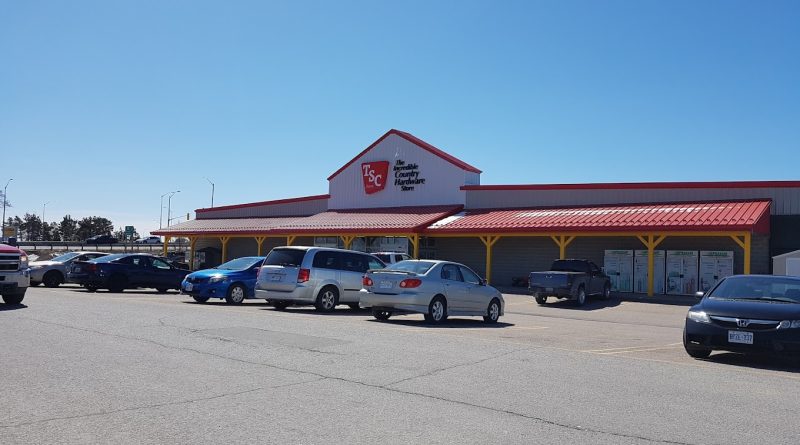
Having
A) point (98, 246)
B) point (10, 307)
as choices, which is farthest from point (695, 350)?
point (98, 246)

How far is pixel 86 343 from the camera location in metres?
10.5

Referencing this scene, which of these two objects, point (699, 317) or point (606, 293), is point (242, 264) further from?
point (699, 317)

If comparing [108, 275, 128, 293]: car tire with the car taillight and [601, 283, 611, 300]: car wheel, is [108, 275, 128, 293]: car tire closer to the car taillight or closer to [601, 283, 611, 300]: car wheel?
the car taillight

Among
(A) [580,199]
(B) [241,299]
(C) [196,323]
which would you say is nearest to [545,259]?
(A) [580,199]

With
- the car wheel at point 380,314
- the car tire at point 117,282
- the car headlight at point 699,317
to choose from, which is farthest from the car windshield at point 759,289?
the car tire at point 117,282

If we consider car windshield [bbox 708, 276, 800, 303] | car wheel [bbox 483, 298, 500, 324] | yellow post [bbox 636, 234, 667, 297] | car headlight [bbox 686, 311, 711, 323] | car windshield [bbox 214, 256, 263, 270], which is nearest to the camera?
car headlight [bbox 686, 311, 711, 323]

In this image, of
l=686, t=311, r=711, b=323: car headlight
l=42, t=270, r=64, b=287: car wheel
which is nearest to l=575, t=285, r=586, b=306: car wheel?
l=686, t=311, r=711, b=323: car headlight

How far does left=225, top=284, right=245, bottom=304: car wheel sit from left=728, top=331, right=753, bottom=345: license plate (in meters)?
14.5

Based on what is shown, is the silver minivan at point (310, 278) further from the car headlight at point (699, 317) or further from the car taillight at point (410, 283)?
the car headlight at point (699, 317)

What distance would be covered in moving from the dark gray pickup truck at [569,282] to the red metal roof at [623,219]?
9.95ft

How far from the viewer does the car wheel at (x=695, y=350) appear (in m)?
11.0

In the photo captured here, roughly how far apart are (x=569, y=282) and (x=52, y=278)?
1966cm

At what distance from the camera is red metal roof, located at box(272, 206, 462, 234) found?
35.9 metres

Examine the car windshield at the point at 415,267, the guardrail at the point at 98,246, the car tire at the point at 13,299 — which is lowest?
the car tire at the point at 13,299
